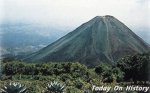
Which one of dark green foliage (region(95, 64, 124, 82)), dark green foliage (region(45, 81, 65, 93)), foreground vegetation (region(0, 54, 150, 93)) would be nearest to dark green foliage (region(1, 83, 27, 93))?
foreground vegetation (region(0, 54, 150, 93))

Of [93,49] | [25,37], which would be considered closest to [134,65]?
[25,37]

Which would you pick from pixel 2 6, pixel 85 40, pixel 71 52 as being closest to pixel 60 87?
pixel 2 6

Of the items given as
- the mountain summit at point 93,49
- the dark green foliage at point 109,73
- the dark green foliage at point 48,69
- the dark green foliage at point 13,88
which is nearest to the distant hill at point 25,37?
the dark green foliage at point 13,88

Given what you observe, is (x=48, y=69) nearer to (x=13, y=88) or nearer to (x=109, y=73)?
(x=109, y=73)

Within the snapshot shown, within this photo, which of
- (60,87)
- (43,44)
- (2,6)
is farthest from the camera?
(43,44)

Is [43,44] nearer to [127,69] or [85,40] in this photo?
[127,69]

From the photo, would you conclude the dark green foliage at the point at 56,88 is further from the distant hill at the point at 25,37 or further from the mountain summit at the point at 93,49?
the mountain summit at the point at 93,49

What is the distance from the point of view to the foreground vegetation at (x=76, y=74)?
15.3 metres

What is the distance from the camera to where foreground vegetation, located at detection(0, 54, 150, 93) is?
15277 millimetres

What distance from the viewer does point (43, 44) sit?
54.8 feet

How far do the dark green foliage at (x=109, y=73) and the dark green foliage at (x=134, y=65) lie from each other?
262 millimetres

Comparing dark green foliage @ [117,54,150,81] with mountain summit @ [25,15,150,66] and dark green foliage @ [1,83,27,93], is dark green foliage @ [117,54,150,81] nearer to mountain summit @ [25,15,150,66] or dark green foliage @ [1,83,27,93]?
mountain summit @ [25,15,150,66]

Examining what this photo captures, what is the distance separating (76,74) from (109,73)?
1875 mm

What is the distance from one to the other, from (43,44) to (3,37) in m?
3.14
